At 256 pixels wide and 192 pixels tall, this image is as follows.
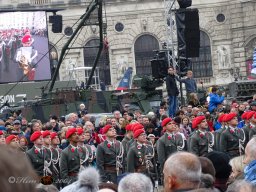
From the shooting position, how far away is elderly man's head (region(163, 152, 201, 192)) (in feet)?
16.0

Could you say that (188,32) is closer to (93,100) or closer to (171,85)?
(171,85)

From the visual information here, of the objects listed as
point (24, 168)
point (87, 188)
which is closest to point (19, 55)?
point (87, 188)

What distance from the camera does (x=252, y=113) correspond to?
16.5m

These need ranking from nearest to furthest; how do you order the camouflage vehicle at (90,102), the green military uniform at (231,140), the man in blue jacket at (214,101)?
the green military uniform at (231,140)
the man in blue jacket at (214,101)
the camouflage vehicle at (90,102)

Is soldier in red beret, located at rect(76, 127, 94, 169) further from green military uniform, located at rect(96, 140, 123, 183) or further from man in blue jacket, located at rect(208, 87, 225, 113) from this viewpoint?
man in blue jacket, located at rect(208, 87, 225, 113)

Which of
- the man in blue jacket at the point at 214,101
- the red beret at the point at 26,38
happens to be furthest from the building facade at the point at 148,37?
the man in blue jacket at the point at 214,101

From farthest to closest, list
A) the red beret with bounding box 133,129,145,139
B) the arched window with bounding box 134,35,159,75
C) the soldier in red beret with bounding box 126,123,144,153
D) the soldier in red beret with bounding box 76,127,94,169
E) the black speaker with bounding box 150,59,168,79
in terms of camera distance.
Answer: the arched window with bounding box 134,35,159,75
the black speaker with bounding box 150,59,168,79
the soldier in red beret with bounding box 126,123,144,153
the red beret with bounding box 133,129,145,139
the soldier in red beret with bounding box 76,127,94,169

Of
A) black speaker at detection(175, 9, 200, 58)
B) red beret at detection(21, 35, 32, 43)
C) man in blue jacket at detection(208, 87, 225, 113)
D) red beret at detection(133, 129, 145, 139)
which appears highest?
red beret at detection(21, 35, 32, 43)

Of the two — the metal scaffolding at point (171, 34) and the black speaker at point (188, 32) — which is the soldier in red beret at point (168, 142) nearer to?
the black speaker at point (188, 32)

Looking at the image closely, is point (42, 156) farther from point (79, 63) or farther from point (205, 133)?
point (79, 63)

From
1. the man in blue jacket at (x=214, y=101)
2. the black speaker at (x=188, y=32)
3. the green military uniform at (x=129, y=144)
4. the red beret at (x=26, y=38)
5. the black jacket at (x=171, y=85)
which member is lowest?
the green military uniform at (x=129, y=144)

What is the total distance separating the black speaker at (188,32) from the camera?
2175 centimetres

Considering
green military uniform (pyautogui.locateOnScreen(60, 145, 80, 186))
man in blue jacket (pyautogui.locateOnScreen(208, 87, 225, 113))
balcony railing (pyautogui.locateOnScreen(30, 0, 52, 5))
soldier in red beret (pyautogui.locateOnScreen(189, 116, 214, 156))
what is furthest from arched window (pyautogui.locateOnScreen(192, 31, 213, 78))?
green military uniform (pyautogui.locateOnScreen(60, 145, 80, 186))

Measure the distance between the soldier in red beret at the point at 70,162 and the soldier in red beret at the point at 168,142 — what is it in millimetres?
1849
